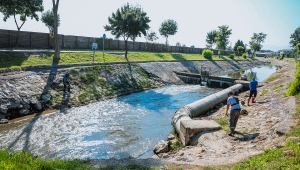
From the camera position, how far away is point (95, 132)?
11.1m

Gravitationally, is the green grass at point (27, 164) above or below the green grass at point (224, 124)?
above

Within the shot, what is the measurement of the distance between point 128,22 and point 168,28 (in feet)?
92.4

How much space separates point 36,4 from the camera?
28.3m

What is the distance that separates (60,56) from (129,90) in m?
7.73

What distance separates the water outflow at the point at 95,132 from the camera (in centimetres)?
914

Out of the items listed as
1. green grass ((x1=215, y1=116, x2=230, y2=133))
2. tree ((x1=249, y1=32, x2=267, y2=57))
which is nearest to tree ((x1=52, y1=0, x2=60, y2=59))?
green grass ((x1=215, y1=116, x2=230, y2=133))

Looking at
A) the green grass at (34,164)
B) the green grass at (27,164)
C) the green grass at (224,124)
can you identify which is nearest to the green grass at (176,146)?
the green grass at (224,124)

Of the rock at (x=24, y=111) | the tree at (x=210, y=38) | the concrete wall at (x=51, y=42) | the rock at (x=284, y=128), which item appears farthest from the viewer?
the tree at (x=210, y=38)

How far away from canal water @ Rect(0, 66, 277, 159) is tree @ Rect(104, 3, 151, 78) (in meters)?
14.3

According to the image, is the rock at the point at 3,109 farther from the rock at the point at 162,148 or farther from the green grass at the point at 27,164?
the rock at the point at 162,148

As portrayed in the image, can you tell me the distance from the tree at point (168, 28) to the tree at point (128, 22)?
25484 millimetres

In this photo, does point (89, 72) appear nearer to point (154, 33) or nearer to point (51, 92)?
point (51, 92)

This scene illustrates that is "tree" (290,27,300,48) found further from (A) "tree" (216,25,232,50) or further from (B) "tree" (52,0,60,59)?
(B) "tree" (52,0,60,59)

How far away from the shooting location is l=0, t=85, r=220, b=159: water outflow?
30.0ft
